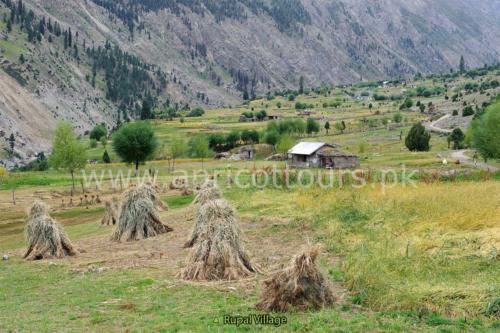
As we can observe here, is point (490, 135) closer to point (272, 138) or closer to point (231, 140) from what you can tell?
point (272, 138)

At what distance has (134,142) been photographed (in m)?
69.1

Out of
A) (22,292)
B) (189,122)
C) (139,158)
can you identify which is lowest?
(22,292)

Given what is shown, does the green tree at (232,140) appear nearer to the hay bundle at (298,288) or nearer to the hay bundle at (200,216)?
the hay bundle at (200,216)

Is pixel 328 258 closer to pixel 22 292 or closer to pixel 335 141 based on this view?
pixel 22 292

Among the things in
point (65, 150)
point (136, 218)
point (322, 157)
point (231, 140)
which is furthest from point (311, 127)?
point (136, 218)

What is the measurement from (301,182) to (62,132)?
38922 millimetres

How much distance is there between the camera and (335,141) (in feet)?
395

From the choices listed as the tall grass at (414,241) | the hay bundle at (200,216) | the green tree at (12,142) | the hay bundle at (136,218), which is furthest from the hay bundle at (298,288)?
the green tree at (12,142)

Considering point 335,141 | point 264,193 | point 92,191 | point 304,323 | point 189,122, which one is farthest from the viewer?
point 189,122

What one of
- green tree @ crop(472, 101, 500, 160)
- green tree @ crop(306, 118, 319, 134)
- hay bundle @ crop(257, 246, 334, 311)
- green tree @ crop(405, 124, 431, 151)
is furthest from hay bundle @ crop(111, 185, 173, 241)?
green tree @ crop(306, 118, 319, 134)

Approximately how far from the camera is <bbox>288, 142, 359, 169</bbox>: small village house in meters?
74.5

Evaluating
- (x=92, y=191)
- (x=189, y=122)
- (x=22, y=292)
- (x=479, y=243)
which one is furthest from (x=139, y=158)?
(x=189, y=122)

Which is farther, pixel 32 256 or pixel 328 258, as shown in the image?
pixel 32 256

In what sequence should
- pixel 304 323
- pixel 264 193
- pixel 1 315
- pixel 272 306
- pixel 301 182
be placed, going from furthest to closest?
pixel 301 182
pixel 264 193
pixel 1 315
pixel 272 306
pixel 304 323
